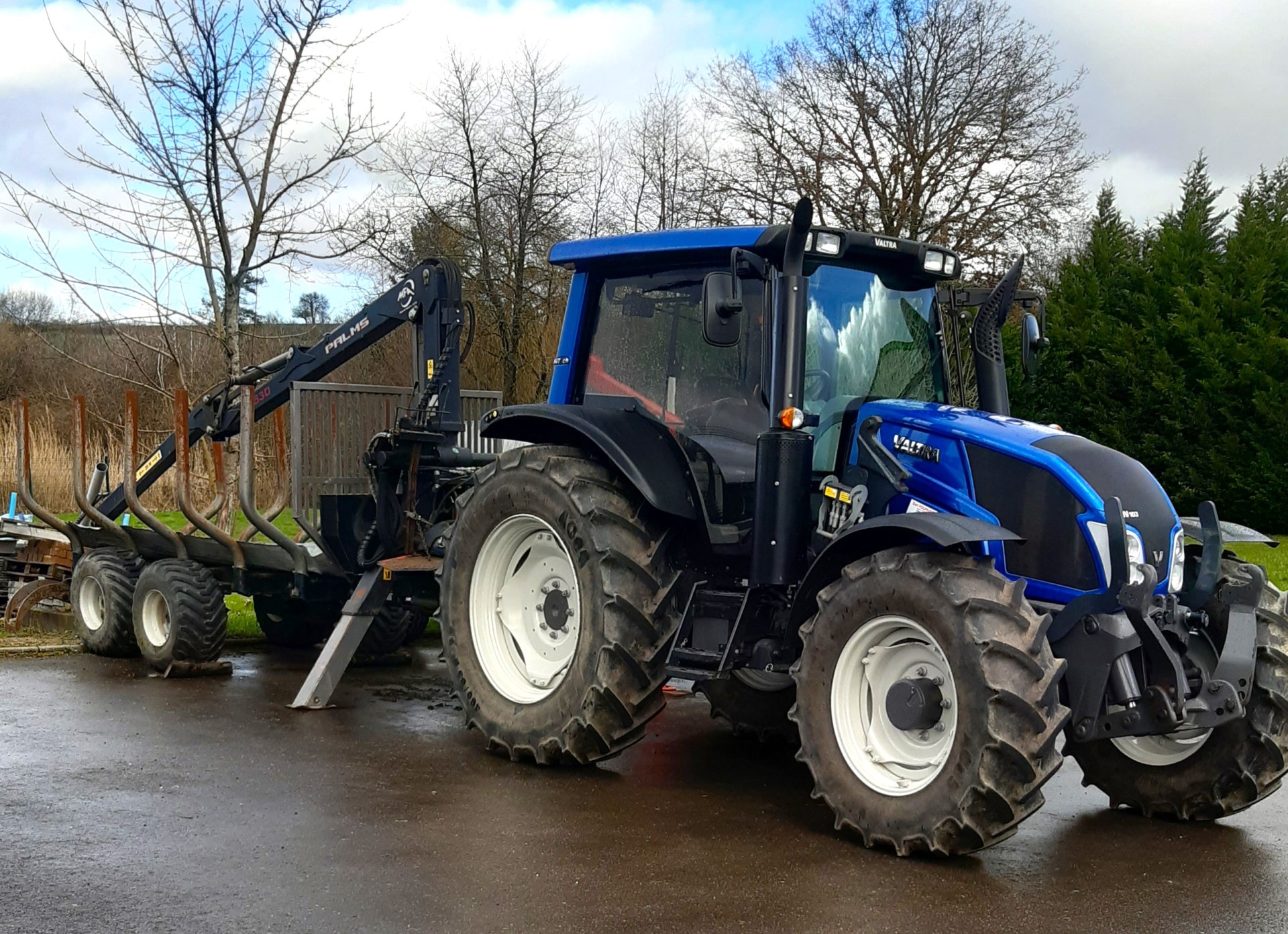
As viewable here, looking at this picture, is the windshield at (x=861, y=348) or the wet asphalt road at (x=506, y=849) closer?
the wet asphalt road at (x=506, y=849)

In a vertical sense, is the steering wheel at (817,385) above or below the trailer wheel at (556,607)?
above

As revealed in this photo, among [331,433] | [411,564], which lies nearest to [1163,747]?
[411,564]

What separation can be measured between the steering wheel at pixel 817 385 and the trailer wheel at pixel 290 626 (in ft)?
16.7

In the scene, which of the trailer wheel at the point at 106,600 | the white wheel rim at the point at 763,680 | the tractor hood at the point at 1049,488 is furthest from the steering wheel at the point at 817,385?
the trailer wheel at the point at 106,600

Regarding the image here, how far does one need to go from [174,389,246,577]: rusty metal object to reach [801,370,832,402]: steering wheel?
4766 millimetres

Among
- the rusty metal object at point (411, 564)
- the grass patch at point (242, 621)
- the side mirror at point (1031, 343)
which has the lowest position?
the grass patch at point (242, 621)

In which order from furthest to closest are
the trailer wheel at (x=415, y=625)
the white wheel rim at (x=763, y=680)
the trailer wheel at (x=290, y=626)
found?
the trailer wheel at (x=290, y=626) → the trailer wheel at (x=415, y=625) → the white wheel rim at (x=763, y=680)

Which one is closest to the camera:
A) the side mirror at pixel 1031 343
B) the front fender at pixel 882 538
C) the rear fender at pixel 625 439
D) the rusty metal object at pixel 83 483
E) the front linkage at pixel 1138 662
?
the front linkage at pixel 1138 662

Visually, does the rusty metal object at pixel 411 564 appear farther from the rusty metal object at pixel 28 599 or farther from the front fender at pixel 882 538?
the rusty metal object at pixel 28 599

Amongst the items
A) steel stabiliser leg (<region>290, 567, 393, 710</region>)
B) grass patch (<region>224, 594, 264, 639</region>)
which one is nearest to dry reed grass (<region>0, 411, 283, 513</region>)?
grass patch (<region>224, 594, 264, 639</region>)

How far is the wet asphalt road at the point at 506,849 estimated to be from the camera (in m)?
4.62

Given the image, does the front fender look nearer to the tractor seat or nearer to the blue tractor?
the blue tractor

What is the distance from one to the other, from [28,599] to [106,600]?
58.8 inches

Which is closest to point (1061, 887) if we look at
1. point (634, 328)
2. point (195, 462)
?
point (634, 328)
